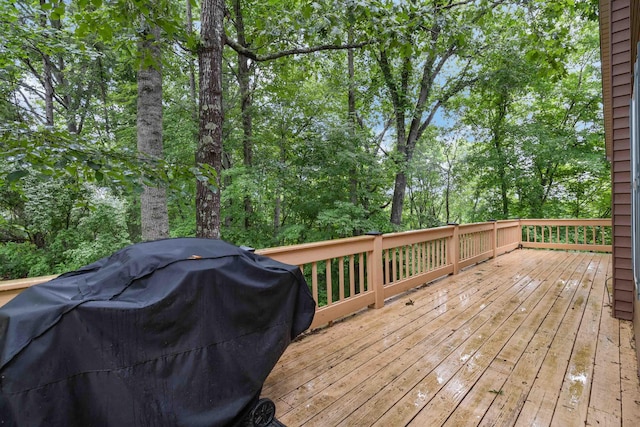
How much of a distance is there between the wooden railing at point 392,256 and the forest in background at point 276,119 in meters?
1.02

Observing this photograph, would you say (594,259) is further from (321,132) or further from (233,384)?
(233,384)

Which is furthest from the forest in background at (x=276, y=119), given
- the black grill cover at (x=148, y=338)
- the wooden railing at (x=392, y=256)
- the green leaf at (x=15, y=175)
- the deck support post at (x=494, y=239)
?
the deck support post at (x=494, y=239)

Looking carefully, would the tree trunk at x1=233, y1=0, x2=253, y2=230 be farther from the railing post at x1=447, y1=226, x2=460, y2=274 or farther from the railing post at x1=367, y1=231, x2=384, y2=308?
the railing post at x1=447, y1=226, x2=460, y2=274

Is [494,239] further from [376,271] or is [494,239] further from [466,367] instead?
[466,367]

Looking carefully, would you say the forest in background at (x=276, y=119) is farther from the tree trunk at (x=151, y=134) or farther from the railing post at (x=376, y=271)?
the railing post at (x=376, y=271)

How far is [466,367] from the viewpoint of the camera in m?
2.21

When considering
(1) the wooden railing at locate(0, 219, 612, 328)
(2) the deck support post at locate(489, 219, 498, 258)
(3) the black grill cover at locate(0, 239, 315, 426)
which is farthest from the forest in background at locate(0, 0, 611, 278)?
(2) the deck support post at locate(489, 219, 498, 258)

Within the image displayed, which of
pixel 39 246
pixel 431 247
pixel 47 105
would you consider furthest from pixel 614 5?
pixel 47 105

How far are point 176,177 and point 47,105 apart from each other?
29.7ft

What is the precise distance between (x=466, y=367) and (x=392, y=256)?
190 centimetres

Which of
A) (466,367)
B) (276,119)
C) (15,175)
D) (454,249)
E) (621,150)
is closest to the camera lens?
(15,175)

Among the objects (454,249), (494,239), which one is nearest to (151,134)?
(454,249)

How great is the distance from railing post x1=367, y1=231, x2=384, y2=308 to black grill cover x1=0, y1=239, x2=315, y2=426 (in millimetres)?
2007

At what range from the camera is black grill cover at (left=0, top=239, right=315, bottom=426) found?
88 centimetres
